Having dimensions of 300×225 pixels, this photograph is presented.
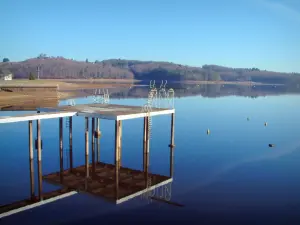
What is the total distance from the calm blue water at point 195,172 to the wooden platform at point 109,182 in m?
0.64

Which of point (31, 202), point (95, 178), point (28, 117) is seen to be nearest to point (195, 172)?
point (95, 178)

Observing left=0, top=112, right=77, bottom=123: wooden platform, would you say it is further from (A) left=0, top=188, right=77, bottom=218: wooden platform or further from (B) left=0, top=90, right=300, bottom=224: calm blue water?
(A) left=0, top=188, right=77, bottom=218: wooden platform

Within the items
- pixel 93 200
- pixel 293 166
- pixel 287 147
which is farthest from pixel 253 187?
pixel 287 147

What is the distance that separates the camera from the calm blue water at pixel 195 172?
17.3 metres

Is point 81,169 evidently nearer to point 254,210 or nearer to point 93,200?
point 93,200

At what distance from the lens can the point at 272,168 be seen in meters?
26.8

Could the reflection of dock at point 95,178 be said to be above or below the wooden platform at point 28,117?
below

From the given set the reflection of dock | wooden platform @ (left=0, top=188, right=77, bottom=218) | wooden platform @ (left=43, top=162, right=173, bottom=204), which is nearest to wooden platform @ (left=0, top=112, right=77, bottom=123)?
the reflection of dock

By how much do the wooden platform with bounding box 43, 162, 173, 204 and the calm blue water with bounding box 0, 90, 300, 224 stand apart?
638 mm

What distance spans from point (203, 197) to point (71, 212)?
7518mm

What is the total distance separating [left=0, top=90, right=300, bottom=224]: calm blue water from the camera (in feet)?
56.6

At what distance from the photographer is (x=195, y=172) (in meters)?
25.0

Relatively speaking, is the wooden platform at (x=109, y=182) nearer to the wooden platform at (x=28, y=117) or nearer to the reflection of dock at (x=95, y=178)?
the reflection of dock at (x=95, y=178)

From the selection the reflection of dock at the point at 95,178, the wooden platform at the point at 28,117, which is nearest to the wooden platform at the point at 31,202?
the reflection of dock at the point at 95,178
